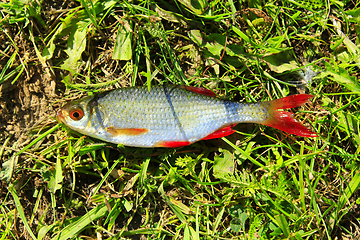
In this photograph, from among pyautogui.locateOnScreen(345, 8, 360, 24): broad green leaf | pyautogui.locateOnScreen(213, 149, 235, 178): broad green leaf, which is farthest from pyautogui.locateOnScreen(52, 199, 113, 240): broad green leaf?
pyautogui.locateOnScreen(345, 8, 360, 24): broad green leaf

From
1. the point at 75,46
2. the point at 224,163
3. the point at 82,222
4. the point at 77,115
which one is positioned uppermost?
the point at 75,46

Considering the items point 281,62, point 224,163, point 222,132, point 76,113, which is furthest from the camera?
point 281,62

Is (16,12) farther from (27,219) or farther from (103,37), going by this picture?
(27,219)

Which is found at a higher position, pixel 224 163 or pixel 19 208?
pixel 19 208

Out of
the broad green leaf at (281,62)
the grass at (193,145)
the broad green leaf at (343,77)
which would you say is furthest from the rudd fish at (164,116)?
the broad green leaf at (343,77)

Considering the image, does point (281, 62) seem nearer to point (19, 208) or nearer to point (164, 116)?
point (164, 116)

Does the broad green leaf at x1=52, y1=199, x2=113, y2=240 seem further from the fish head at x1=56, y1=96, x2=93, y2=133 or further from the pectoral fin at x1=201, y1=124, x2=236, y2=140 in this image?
the pectoral fin at x1=201, y1=124, x2=236, y2=140

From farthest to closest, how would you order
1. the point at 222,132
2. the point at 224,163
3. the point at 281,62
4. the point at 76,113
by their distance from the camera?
the point at 281,62, the point at 224,163, the point at 222,132, the point at 76,113

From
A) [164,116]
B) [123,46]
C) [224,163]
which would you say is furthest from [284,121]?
[123,46]

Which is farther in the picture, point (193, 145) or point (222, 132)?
point (193, 145)

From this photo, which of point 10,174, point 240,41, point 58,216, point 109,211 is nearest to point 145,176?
point 109,211
